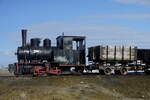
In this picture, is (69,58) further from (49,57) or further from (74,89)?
(74,89)

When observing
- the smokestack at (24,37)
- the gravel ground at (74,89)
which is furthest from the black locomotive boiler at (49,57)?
the gravel ground at (74,89)

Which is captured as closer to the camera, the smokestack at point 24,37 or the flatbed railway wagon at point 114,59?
the smokestack at point 24,37

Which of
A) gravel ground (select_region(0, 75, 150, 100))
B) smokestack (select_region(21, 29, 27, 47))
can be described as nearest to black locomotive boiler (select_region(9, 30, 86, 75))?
smokestack (select_region(21, 29, 27, 47))

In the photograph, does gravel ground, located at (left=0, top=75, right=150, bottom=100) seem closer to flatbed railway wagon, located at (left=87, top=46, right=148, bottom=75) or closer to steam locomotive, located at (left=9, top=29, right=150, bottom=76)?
steam locomotive, located at (left=9, top=29, right=150, bottom=76)

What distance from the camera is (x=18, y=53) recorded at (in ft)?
98.7

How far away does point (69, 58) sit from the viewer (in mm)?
31109

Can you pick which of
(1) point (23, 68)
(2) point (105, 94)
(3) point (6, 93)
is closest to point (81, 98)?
(2) point (105, 94)

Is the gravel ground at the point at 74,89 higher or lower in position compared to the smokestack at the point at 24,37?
lower

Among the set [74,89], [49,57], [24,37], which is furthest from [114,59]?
[74,89]

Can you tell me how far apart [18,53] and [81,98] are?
14.1m

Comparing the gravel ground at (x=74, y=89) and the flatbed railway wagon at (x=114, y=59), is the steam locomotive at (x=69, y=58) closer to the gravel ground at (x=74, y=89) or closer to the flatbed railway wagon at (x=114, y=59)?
the flatbed railway wagon at (x=114, y=59)

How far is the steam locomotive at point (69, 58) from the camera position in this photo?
29.3 meters

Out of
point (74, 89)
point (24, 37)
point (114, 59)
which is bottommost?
point (74, 89)

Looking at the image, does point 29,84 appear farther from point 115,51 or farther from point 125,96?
point 115,51
